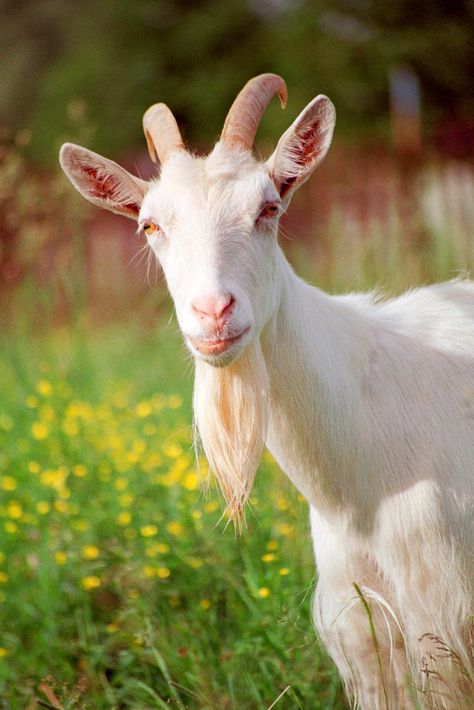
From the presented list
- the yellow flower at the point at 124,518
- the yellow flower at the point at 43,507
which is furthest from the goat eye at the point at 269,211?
the yellow flower at the point at 43,507

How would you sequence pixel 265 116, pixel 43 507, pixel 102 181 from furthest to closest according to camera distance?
pixel 265 116
pixel 43 507
pixel 102 181

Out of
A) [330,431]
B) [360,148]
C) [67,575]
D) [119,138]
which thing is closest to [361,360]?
[330,431]

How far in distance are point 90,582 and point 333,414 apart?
1320 mm

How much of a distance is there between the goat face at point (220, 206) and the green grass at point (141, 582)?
75 centimetres

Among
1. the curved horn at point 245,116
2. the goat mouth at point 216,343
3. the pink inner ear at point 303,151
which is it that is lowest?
the goat mouth at point 216,343

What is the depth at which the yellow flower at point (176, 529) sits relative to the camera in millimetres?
3590

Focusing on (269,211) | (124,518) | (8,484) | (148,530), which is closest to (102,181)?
(269,211)

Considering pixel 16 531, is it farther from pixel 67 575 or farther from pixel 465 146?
pixel 465 146

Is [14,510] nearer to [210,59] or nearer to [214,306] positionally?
[214,306]

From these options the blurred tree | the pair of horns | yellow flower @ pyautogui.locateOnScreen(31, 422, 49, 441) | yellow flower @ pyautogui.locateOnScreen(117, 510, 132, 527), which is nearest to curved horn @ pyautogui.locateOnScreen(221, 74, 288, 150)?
the pair of horns

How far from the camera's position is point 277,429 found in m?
2.54

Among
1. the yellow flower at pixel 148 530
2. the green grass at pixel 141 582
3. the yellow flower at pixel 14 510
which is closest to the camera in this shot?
the green grass at pixel 141 582

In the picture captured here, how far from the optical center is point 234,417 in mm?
2430

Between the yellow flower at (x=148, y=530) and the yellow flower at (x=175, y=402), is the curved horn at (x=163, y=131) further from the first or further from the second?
the yellow flower at (x=175, y=402)
